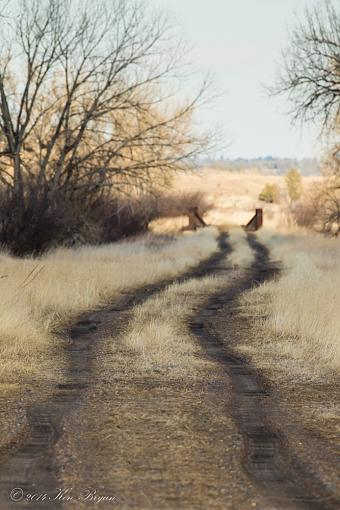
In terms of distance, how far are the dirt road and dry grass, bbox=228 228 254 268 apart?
41.6 feet

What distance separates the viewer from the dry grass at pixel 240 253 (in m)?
20.0

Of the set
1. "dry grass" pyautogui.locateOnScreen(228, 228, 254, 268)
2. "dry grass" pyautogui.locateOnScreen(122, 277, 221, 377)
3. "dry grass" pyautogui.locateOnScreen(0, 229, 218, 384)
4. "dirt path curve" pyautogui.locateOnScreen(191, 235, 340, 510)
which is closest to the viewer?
"dirt path curve" pyautogui.locateOnScreen(191, 235, 340, 510)

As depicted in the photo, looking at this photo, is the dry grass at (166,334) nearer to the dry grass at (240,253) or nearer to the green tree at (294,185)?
the dry grass at (240,253)

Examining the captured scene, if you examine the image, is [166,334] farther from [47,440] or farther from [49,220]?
[49,220]

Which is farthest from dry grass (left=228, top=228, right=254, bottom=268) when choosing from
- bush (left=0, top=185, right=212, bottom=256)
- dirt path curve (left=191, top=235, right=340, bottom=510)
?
dirt path curve (left=191, top=235, right=340, bottom=510)

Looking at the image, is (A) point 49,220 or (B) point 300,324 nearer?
(B) point 300,324

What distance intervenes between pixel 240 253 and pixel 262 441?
1851cm

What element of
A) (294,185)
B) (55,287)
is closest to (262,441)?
(55,287)

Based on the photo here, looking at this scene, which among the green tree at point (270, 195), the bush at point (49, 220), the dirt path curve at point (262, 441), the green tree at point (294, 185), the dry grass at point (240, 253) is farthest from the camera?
the green tree at point (270, 195)

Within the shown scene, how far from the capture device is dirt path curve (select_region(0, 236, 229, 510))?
11.6ft

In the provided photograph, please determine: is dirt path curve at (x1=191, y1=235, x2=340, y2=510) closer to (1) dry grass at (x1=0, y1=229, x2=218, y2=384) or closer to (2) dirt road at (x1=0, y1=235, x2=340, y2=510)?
(2) dirt road at (x1=0, y1=235, x2=340, y2=510)

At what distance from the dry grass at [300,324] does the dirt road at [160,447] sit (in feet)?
1.87

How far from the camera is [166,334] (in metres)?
8.16

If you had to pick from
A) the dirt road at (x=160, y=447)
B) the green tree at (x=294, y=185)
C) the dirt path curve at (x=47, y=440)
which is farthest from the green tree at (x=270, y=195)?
the dirt road at (x=160, y=447)
